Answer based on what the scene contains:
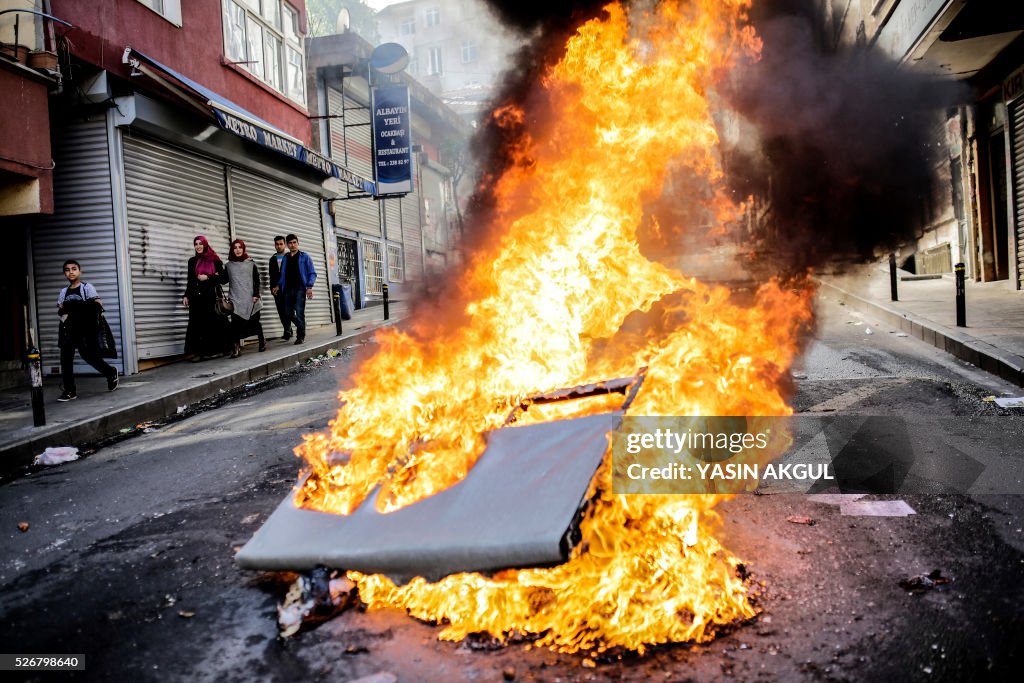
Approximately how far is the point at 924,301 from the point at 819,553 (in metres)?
12.1

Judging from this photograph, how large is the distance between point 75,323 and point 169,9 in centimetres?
663

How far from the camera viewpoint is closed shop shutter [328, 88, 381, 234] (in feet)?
65.8

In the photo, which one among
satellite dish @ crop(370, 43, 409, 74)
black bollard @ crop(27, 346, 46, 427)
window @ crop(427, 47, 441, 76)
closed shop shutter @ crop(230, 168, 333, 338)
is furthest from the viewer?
window @ crop(427, 47, 441, 76)

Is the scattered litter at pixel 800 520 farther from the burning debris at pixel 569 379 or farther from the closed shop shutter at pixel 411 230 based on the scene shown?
the closed shop shutter at pixel 411 230

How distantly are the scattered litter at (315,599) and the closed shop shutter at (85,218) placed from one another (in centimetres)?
920

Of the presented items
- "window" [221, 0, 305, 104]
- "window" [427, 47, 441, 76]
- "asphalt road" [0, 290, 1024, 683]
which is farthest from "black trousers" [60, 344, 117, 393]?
"window" [427, 47, 441, 76]

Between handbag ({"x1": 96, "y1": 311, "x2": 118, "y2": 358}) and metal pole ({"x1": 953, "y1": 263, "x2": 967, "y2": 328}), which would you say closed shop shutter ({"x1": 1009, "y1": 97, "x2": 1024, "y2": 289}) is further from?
handbag ({"x1": 96, "y1": 311, "x2": 118, "y2": 358})

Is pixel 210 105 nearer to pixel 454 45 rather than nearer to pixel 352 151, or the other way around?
pixel 454 45

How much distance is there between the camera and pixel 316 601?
9.20 feet

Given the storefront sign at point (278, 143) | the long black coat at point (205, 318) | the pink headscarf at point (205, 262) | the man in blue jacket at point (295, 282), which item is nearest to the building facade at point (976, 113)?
the storefront sign at point (278, 143)

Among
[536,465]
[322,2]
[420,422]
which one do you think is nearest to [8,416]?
[420,422]

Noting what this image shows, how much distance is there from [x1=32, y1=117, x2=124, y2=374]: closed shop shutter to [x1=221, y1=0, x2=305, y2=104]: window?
4.20 metres

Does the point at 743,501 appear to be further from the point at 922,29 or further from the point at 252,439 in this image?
the point at 922,29

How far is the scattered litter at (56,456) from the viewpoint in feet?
20.1
